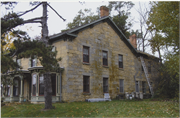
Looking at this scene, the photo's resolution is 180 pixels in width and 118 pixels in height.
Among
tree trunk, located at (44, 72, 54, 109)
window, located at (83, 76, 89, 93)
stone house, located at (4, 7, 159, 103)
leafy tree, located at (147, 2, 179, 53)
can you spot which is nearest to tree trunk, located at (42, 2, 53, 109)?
tree trunk, located at (44, 72, 54, 109)

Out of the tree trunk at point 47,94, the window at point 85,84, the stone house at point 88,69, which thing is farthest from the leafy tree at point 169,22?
A: the tree trunk at point 47,94

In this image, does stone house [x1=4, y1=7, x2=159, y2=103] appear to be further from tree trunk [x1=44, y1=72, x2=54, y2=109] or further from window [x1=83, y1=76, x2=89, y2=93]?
tree trunk [x1=44, y1=72, x2=54, y2=109]

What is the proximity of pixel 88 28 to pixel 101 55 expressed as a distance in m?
3.23

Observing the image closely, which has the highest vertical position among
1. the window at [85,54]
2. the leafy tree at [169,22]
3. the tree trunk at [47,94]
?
the leafy tree at [169,22]

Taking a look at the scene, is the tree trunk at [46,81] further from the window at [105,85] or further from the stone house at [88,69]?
the window at [105,85]

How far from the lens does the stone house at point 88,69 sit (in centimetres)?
1639

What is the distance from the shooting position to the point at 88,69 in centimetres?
1841

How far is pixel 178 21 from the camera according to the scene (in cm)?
1295

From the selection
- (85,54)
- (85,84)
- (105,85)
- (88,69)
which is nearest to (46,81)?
(85,84)

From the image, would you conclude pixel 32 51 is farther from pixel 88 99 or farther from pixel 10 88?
pixel 10 88

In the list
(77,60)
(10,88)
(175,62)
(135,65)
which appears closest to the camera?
(175,62)

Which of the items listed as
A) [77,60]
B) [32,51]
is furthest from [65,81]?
[32,51]

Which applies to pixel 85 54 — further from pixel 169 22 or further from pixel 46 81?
pixel 169 22

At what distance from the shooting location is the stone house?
16391 mm
